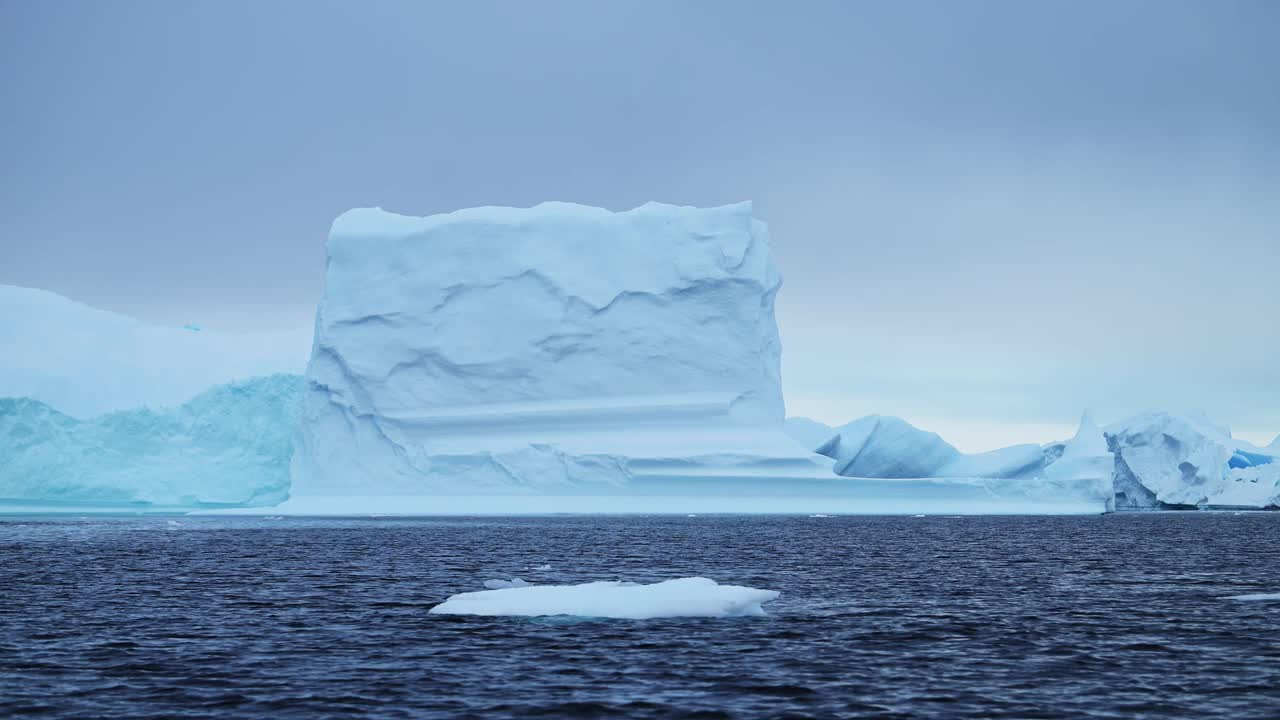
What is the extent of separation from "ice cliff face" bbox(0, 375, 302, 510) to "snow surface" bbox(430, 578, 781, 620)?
34660 mm

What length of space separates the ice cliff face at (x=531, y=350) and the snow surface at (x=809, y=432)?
5.03 metres

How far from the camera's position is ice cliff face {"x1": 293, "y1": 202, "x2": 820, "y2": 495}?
4669 centimetres

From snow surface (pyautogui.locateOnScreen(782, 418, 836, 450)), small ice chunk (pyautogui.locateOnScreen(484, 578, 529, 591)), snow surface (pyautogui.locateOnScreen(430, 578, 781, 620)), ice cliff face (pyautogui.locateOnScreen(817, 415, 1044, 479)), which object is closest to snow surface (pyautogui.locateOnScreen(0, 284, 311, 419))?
snow surface (pyautogui.locateOnScreen(782, 418, 836, 450))

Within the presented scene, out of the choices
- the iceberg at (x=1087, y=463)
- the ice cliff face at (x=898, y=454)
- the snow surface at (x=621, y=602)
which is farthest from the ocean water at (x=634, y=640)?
the ice cliff face at (x=898, y=454)

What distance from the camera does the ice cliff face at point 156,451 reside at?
47.3m

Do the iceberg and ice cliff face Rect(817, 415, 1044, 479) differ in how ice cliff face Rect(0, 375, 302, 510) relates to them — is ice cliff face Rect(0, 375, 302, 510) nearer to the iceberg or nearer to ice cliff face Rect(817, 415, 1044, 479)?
ice cliff face Rect(817, 415, 1044, 479)

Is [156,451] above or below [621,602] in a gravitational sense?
above

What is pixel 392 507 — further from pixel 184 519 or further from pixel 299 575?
pixel 299 575

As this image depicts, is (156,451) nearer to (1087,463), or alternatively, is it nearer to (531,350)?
(531,350)

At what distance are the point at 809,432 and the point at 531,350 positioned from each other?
14.3m

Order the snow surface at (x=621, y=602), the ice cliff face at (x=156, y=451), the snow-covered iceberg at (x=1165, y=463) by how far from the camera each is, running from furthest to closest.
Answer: the snow-covered iceberg at (x=1165, y=463)
the ice cliff face at (x=156, y=451)
the snow surface at (x=621, y=602)

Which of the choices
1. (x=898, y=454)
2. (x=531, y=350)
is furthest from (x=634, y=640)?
(x=898, y=454)

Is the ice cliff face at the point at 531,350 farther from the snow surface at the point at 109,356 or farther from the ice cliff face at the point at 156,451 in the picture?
the snow surface at the point at 109,356

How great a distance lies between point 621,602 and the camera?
628 inches
